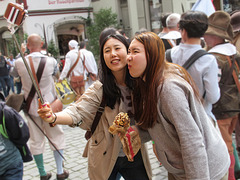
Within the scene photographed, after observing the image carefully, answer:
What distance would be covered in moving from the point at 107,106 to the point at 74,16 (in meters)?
19.0

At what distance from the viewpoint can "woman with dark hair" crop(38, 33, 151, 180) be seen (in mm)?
2043

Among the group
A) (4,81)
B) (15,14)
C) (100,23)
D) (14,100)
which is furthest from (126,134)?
(100,23)

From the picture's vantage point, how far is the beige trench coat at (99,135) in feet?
6.89

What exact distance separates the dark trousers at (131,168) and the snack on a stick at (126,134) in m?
0.45

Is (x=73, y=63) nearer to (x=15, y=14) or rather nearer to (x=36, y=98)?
(x=36, y=98)

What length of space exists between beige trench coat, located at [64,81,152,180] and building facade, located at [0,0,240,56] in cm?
1368

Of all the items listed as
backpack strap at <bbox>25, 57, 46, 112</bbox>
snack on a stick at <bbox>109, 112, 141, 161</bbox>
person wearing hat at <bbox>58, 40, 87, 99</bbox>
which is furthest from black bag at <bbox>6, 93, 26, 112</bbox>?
person wearing hat at <bbox>58, 40, 87, 99</bbox>

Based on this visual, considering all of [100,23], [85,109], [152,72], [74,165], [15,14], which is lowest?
[74,165]

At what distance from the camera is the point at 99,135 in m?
2.13

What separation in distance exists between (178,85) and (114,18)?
55.0ft

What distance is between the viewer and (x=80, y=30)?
847 inches

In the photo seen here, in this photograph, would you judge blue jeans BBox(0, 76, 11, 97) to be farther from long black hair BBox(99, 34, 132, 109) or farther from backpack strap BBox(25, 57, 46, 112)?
long black hair BBox(99, 34, 132, 109)

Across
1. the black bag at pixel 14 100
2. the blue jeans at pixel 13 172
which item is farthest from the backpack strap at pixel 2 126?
the black bag at pixel 14 100

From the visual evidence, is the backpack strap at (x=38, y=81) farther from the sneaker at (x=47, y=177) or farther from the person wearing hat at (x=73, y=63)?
the person wearing hat at (x=73, y=63)
